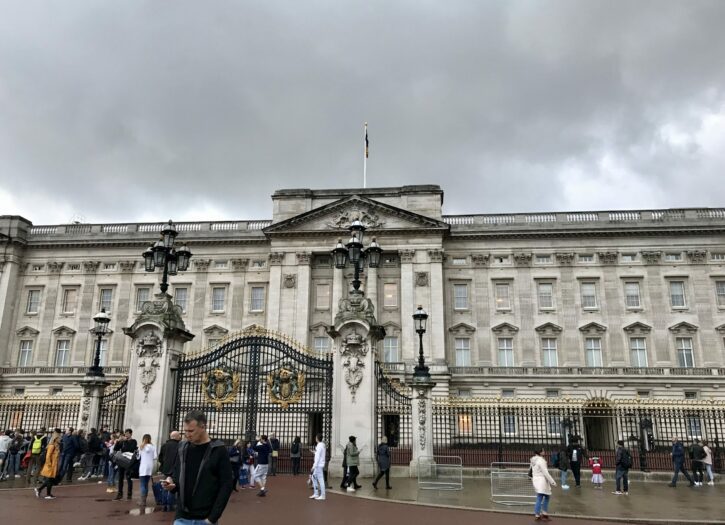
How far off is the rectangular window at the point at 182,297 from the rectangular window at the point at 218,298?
7.64ft

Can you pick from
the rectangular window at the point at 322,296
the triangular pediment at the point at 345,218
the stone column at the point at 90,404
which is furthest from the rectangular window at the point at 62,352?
the stone column at the point at 90,404

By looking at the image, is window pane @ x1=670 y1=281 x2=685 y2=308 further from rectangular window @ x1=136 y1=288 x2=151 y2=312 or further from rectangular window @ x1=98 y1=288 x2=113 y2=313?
rectangular window @ x1=98 y1=288 x2=113 y2=313

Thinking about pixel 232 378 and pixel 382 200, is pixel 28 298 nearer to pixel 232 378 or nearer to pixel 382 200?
pixel 382 200

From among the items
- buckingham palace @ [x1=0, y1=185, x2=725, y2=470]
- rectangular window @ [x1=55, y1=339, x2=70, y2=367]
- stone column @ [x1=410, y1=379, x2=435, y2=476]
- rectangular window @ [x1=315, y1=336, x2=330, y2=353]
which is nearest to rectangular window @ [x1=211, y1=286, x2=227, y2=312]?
buckingham palace @ [x1=0, y1=185, x2=725, y2=470]

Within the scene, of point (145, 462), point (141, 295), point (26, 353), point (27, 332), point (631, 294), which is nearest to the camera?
point (145, 462)

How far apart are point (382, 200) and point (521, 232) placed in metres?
12.4

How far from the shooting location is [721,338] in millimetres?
46438

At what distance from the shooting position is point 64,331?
172ft

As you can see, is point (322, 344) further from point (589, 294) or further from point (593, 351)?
point (589, 294)

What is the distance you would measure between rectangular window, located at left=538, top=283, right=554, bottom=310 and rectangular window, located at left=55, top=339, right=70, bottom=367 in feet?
137

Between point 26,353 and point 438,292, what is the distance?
37.3 metres

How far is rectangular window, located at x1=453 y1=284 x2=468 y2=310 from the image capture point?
5012 centimetres

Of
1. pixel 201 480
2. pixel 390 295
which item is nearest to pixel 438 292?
pixel 390 295

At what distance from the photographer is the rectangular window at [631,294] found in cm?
4828
